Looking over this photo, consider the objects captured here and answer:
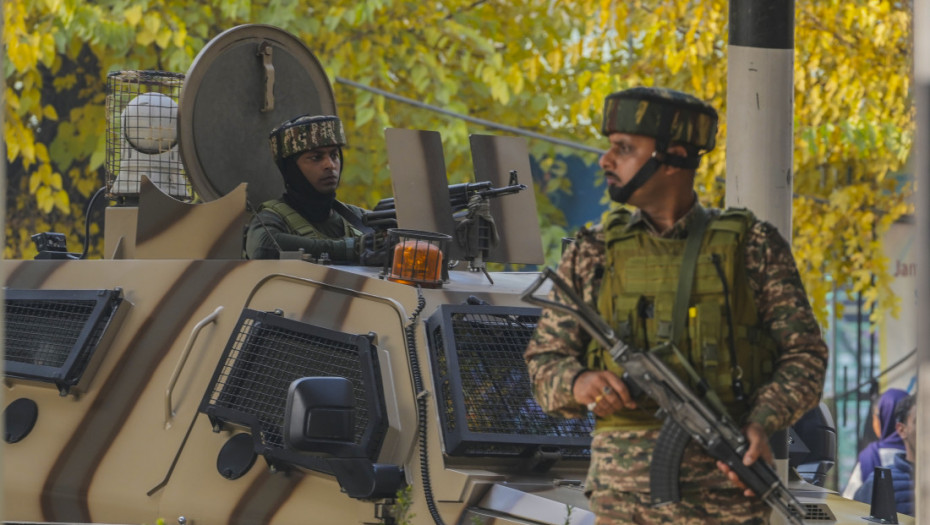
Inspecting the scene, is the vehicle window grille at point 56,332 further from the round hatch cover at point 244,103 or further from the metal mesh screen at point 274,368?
the round hatch cover at point 244,103

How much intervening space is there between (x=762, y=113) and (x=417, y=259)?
1.12 metres

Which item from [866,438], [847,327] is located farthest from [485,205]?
[847,327]

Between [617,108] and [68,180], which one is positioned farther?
[68,180]

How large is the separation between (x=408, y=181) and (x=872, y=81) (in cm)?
573

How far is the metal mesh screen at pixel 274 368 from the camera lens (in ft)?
14.4

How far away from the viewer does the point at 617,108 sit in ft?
10.8

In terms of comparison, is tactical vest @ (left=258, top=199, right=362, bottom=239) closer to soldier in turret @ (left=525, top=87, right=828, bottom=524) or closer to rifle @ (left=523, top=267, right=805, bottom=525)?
soldier in turret @ (left=525, top=87, right=828, bottom=524)

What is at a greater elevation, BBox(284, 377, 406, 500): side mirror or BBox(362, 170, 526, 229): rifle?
BBox(362, 170, 526, 229): rifle

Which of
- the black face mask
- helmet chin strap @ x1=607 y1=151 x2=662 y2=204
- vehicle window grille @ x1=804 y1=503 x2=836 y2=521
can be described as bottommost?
vehicle window grille @ x1=804 y1=503 x2=836 y2=521

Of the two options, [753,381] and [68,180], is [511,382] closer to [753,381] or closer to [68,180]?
[753,381]

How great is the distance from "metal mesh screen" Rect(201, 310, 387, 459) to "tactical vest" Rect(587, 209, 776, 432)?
119 centimetres

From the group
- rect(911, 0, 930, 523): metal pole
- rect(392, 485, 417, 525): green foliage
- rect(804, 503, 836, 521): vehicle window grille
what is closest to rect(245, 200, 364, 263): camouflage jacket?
rect(392, 485, 417, 525): green foliage

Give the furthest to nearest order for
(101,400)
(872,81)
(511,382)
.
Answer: (872,81) → (101,400) → (511,382)

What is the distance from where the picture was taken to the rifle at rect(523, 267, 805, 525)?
3.08 meters
